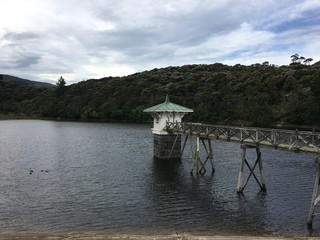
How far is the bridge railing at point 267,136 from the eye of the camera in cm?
2277

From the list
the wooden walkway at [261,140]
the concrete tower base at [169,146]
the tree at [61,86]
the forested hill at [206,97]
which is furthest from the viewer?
the tree at [61,86]

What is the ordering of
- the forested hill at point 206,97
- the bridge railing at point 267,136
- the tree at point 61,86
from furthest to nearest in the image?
the tree at point 61,86 → the forested hill at point 206,97 → the bridge railing at point 267,136

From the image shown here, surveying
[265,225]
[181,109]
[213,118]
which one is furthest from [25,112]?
[265,225]

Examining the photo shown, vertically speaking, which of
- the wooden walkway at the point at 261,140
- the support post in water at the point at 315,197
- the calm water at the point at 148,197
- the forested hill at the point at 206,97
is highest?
the forested hill at the point at 206,97

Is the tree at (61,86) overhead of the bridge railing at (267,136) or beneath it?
overhead

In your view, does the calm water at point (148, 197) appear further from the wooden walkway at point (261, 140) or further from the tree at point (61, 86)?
the tree at point (61, 86)

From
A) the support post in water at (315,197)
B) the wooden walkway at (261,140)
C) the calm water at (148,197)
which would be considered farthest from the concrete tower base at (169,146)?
the support post in water at (315,197)

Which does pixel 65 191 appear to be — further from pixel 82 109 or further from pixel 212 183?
pixel 82 109

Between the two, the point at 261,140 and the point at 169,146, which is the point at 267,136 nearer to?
the point at 261,140

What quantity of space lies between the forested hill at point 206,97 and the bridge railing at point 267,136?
57154mm

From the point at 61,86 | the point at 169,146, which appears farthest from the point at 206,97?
the point at 61,86

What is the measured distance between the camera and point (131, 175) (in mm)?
37531

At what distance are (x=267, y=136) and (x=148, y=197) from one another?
983 cm

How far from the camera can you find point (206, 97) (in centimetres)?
12006
